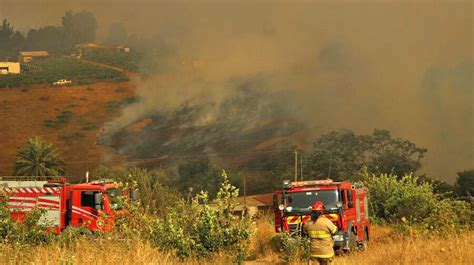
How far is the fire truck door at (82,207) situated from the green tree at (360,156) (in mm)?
58806

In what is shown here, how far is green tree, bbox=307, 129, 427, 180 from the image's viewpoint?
85188mm

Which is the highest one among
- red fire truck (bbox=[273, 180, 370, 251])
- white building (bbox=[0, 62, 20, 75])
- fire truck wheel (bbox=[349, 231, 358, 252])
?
white building (bbox=[0, 62, 20, 75])

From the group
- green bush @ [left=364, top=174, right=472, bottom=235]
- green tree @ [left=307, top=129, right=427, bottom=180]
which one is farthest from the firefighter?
green tree @ [left=307, top=129, right=427, bottom=180]

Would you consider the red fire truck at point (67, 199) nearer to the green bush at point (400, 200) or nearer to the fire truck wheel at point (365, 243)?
the fire truck wheel at point (365, 243)

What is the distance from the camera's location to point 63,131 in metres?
134

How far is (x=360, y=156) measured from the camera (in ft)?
294

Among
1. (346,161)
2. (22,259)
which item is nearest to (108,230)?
(22,259)

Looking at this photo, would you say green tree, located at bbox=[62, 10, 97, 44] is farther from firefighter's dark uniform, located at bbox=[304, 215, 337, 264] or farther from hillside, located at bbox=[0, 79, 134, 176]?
firefighter's dark uniform, located at bbox=[304, 215, 337, 264]

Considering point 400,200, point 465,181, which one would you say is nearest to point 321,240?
point 400,200

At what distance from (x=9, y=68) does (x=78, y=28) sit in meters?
28.6

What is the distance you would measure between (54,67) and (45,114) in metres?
21.4

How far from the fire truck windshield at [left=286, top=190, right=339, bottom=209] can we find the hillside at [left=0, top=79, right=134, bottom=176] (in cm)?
9799

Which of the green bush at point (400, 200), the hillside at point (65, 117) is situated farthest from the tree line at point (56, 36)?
the green bush at point (400, 200)

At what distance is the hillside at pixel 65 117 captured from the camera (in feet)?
412
